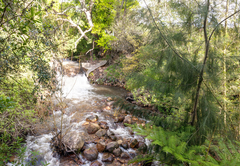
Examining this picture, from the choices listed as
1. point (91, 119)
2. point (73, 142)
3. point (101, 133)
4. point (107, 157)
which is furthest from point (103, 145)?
point (91, 119)

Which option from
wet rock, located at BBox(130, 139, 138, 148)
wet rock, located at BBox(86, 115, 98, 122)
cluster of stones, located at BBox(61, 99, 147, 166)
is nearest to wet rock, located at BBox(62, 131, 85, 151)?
cluster of stones, located at BBox(61, 99, 147, 166)

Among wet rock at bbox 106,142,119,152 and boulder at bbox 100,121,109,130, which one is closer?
wet rock at bbox 106,142,119,152

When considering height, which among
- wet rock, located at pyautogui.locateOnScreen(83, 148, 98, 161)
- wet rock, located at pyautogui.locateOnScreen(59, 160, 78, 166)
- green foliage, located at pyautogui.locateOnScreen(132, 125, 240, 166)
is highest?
green foliage, located at pyautogui.locateOnScreen(132, 125, 240, 166)

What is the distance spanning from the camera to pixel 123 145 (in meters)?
4.12

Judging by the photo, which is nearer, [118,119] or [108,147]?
[108,147]

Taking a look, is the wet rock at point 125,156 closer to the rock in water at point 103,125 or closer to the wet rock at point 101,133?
the wet rock at point 101,133

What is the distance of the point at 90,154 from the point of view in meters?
3.62

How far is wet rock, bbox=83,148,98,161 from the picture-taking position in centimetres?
358

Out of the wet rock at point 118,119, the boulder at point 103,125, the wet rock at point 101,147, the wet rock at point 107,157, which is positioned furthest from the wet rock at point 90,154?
the wet rock at point 118,119

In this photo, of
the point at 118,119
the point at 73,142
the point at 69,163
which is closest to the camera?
the point at 69,163

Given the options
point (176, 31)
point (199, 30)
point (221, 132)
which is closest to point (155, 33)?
point (176, 31)

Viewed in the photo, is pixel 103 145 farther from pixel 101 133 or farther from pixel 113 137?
pixel 101 133

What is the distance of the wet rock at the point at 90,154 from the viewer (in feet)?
11.7

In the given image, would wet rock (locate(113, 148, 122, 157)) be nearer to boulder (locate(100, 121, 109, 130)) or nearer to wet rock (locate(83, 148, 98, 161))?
wet rock (locate(83, 148, 98, 161))
